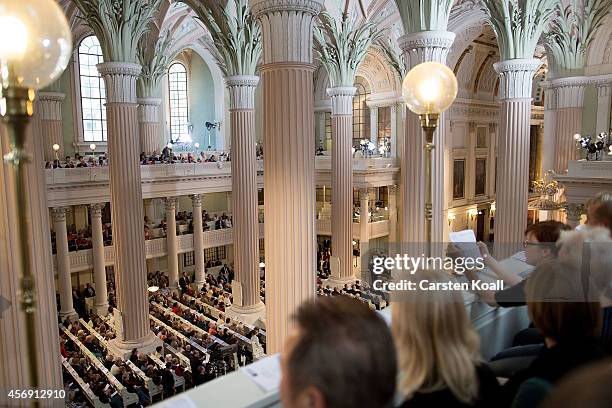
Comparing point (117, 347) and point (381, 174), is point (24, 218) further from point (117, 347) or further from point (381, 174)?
point (381, 174)

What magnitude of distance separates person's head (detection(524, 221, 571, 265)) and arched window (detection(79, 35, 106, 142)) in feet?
76.9

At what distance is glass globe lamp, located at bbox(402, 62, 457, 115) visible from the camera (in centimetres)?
472

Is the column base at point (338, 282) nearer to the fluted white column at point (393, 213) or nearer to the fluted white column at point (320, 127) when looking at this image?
the fluted white column at point (393, 213)

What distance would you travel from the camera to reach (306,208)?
269 inches

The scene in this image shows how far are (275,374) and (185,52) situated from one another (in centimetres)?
2779

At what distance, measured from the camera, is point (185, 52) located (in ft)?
92.3

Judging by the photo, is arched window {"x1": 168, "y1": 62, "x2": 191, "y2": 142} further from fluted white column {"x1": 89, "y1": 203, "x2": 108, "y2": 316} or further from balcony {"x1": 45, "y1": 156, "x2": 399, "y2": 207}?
fluted white column {"x1": 89, "y1": 203, "x2": 108, "y2": 316}

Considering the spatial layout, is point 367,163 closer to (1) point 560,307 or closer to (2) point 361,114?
(2) point 361,114

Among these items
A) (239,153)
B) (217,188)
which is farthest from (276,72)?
(217,188)

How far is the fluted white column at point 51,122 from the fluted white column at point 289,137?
1896 centimetres

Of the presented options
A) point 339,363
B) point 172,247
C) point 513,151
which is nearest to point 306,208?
point 339,363

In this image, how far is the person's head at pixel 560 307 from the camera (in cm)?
218

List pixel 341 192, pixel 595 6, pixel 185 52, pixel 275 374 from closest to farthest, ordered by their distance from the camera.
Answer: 1. pixel 275 374
2. pixel 595 6
3. pixel 341 192
4. pixel 185 52

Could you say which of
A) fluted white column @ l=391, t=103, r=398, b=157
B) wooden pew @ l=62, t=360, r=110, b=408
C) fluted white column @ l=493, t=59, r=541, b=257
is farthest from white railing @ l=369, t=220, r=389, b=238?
wooden pew @ l=62, t=360, r=110, b=408
